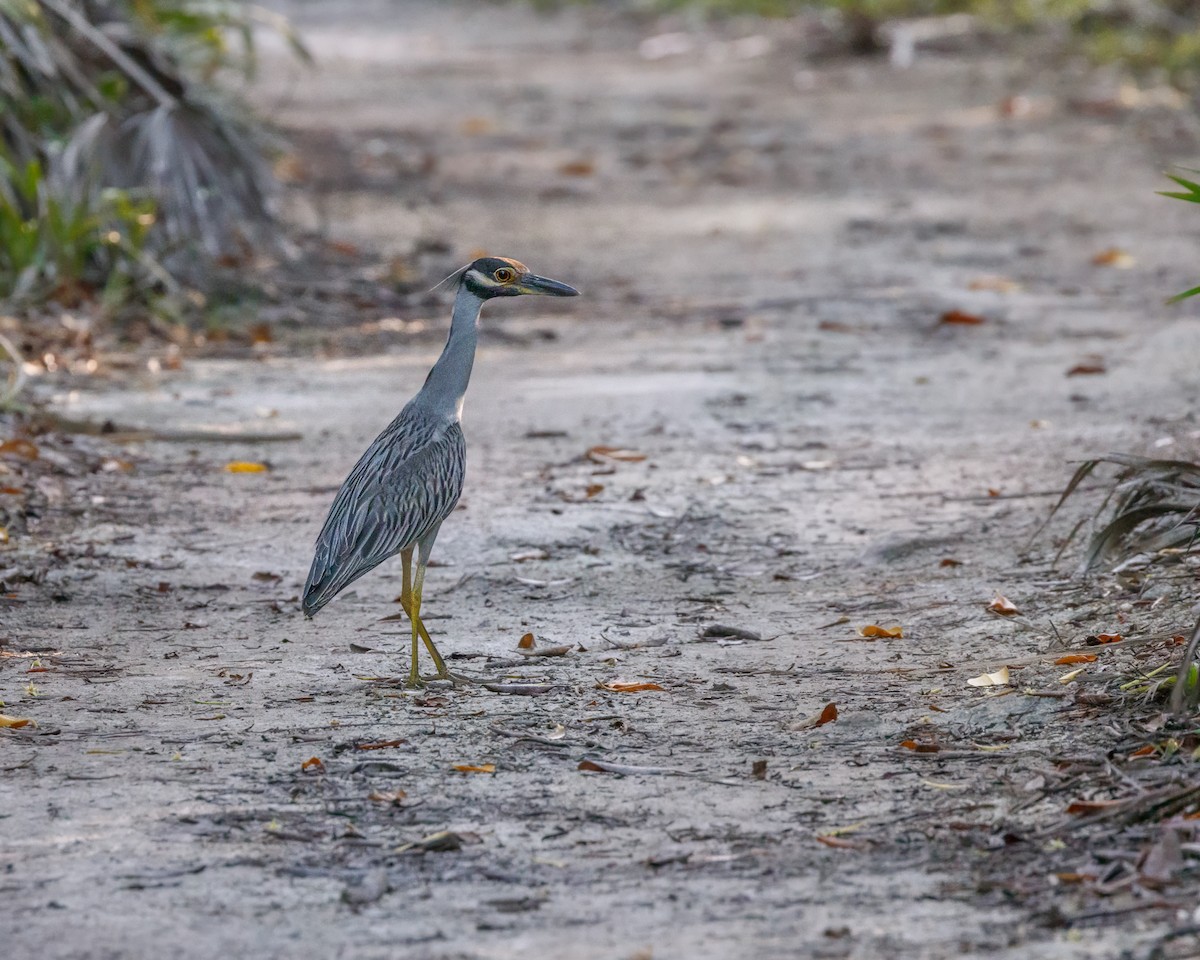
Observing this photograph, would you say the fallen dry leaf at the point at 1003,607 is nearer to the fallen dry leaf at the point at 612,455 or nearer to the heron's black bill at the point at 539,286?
the heron's black bill at the point at 539,286

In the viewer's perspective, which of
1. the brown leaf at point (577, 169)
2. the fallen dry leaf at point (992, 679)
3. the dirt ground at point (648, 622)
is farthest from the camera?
the brown leaf at point (577, 169)

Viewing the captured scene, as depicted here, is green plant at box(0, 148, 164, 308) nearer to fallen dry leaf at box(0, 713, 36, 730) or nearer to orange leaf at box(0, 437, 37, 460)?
orange leaf at box(0, 437, 37, 460)

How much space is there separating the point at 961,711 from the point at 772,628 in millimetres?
975

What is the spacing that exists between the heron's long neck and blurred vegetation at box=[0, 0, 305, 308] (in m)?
4.28

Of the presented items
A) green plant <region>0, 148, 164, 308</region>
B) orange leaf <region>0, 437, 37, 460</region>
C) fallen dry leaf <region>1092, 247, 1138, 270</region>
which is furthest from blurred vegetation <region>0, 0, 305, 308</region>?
fallen dry leaf <region>1092, 247, 1138, 270</region>

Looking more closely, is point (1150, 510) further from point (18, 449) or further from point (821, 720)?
point (18, 449)

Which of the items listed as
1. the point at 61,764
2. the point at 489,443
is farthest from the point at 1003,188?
the point at 61,764

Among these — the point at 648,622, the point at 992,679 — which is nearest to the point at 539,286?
the point at 648,622

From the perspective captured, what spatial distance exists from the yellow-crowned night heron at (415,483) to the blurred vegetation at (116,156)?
4.29 m

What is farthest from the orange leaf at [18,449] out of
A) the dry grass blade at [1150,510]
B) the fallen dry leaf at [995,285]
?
the fallen dry leaf at [995,285]

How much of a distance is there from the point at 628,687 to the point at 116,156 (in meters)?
6.13

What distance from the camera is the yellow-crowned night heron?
→ 493cm

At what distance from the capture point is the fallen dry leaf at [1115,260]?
421 inches

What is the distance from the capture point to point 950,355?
882 centimetres
